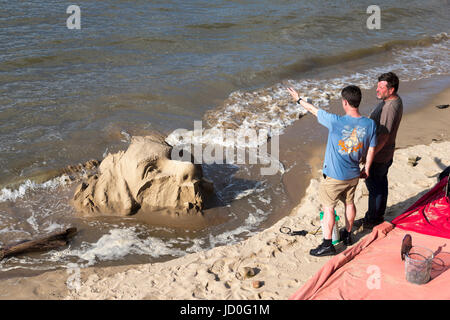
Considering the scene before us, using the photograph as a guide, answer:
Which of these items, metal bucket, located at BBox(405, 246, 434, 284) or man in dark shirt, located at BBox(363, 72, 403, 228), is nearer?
metal bucket, located at BBox(405, 246, 434, 284)

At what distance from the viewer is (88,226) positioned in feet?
20.4

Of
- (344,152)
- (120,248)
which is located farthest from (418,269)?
(120,248)

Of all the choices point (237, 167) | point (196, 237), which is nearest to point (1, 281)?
point (196, 237)

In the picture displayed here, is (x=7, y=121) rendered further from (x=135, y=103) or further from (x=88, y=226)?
(x=88, y=226)

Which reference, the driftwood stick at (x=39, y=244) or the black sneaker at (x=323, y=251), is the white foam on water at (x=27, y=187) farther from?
the black sneaker at (x=323, y=251)

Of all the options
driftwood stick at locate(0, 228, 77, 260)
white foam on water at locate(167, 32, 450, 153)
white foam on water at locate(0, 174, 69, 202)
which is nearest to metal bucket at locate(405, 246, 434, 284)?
driftwood stick at locate(0, 228, 77, 260)

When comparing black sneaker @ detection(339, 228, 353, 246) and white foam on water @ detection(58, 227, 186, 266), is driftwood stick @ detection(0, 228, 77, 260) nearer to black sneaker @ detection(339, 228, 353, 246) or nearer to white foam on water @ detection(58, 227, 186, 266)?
white foam on water @ detection(58, 227, 186, 266)

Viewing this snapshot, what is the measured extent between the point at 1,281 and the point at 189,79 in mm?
7393

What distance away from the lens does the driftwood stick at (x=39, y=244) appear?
5.55 meters

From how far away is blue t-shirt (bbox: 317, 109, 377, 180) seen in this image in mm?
4633

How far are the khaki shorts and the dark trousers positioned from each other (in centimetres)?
48

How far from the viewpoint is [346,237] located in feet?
17.4

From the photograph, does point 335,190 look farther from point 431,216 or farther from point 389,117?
point 431,216
